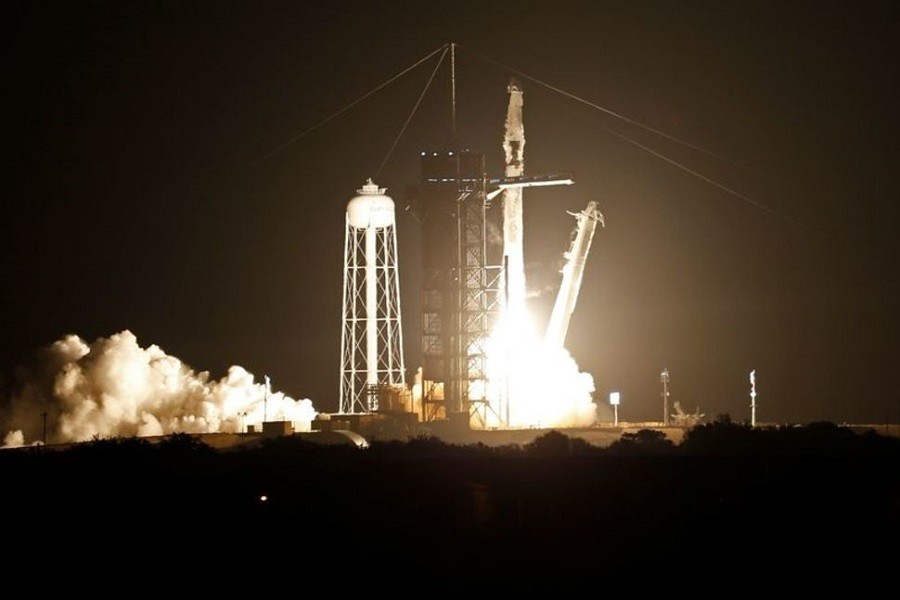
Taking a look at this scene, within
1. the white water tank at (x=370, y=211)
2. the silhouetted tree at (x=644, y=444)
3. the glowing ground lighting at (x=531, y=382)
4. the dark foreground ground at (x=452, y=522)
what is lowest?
the dark foreground ground at (x=452, y=522)

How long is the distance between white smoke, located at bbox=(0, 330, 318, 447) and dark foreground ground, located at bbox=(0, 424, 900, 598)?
683 inches

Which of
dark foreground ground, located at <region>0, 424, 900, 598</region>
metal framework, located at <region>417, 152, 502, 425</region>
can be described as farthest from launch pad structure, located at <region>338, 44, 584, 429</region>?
dark foreground ground, located at <region>0, 424, 900, 598</region>

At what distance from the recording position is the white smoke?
7781cm

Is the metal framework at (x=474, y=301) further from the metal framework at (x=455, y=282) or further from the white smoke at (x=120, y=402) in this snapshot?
the white smoke at (x=120, y=402)

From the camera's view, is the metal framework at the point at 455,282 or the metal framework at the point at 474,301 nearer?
the metal framework at the point at 455,282

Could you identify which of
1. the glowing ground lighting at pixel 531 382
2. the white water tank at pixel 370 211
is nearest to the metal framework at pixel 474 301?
the glowing ground lighting at pixel 531 382

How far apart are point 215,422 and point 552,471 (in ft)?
90.8

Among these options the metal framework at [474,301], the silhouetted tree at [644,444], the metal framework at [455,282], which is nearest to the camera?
the silhouetted tree at [644,444]

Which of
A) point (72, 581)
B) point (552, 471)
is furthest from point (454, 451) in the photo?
point (72, 581)

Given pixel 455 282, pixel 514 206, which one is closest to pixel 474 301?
pixel 455 282

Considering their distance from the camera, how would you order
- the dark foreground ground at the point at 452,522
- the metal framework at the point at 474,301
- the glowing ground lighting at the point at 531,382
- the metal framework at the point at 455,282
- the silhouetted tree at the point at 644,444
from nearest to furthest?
the dark foreground ground at the point at 452,522 → the silhouetted tree at the point at 644,444 → the metal framework at the point at 455,282 → the metal framework at the point at 474,301 → the glowing ground lighting at the point at 531,382

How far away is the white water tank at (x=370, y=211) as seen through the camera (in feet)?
259

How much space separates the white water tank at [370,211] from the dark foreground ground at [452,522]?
65.4 ft

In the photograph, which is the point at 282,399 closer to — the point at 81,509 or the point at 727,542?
the point at 81,509
